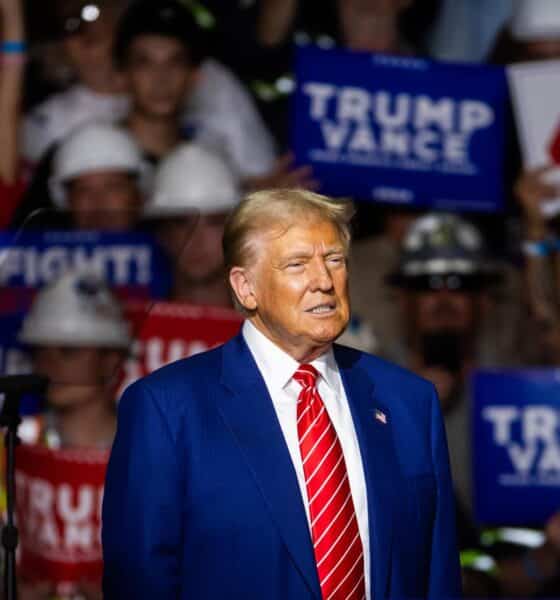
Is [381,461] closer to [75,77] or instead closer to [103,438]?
[103,438]

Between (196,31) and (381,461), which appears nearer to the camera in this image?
(381,461)

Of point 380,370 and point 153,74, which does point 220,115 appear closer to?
point 153,74

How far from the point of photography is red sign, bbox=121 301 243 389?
16.4 feet

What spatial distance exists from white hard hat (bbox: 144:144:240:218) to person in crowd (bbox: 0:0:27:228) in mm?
482

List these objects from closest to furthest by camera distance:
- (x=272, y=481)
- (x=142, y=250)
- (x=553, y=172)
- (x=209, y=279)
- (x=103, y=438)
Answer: (x=272, y=481)
(x=142, y=250)
(x=103, y=438)
(x=209, y=279)
(x=553, y=172)

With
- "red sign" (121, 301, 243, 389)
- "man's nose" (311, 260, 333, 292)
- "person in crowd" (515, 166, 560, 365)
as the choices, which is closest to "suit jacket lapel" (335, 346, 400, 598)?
"man's nose" (311, 260, 333, 292)

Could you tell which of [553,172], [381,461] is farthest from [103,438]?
[381,461]

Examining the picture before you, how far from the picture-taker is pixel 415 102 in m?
5.59

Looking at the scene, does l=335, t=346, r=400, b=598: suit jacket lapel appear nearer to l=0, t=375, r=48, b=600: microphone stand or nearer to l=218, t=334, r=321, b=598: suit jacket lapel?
l=218, t=334, r=321, b=598: suit jacket lapel

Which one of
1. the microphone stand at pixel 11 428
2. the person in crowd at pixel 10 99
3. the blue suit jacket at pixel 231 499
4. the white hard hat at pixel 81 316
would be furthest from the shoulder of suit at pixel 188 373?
the person in crowd at pixel 10 99

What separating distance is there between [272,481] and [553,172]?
3.73 m

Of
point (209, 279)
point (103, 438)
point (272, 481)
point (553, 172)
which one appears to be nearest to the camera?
point (272, 481)

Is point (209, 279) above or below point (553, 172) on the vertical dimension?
below

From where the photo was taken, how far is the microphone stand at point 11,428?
95.0 inches
